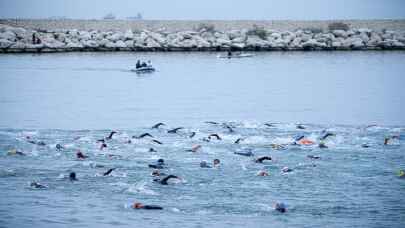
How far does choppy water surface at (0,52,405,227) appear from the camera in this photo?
19594mm

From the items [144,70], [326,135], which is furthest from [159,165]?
[144,70]

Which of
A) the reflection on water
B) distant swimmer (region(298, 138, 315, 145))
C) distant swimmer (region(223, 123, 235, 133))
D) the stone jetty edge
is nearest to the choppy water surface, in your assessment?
the reflection on water

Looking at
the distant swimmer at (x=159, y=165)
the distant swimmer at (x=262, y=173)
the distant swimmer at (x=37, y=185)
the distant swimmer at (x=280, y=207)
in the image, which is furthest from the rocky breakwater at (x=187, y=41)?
the distant swimmer at (x=280, y=207)

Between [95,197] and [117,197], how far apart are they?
59 centimetres

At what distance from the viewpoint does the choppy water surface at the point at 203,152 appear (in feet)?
64.3

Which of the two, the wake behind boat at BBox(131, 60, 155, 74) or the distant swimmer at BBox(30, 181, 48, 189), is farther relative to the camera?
the wake behind boat at BBox(131, 60, 155, 74)

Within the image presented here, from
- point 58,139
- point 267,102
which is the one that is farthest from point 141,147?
point 267,102

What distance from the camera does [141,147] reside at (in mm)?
27609

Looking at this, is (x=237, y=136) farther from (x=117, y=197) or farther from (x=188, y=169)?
(x=117, y=197)

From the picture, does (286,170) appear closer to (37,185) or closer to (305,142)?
(305,142)

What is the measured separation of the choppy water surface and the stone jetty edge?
25215 mm

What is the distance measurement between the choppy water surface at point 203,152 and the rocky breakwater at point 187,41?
25031 mm

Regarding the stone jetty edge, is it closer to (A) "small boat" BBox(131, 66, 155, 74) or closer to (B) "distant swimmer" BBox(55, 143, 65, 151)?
(A) "small boat" BBox(131, 66, 155, 74)

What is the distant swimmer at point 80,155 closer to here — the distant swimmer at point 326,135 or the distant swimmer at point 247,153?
the distant swimmer at point 247,153
